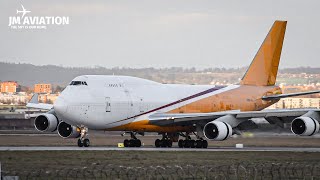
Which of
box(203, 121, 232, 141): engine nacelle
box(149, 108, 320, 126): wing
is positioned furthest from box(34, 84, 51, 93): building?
box(203, 121, 232, 141): engine nacelle

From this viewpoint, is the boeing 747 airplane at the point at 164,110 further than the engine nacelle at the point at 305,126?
Yes

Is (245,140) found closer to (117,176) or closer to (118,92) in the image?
(118,92)

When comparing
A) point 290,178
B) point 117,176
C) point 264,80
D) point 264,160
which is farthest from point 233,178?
point 264,80

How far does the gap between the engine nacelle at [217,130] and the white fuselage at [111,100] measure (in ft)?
15.2

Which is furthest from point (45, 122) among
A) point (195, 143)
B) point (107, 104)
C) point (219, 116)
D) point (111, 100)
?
point (219, 116)

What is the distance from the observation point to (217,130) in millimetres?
50750

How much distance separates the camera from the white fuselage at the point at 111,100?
1998 inches

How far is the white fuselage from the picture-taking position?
1998 inches

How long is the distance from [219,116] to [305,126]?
6.01 metres

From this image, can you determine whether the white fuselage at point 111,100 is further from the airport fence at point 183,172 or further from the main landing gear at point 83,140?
the airport fence at point 183,172

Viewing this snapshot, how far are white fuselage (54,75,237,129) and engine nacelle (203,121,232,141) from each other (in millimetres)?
4626

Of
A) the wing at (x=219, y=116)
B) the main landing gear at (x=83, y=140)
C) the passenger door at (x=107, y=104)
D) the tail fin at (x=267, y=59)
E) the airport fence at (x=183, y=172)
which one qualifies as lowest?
the airport fence at (x=183, y=172)

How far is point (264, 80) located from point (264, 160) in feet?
71.1

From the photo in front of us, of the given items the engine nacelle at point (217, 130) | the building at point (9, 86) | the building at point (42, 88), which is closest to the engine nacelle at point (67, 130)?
the engine nacelle at point (217, 130)
